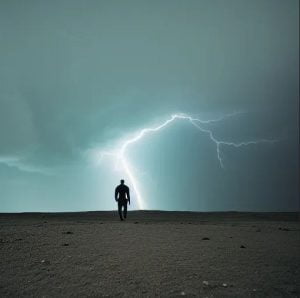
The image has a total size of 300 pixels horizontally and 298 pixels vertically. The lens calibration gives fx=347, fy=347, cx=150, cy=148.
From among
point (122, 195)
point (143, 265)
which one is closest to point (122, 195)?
point (122, 195)

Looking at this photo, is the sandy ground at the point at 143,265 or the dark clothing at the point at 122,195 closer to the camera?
the sandy ground at the point at 143,265

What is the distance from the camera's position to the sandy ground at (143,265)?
6.45m

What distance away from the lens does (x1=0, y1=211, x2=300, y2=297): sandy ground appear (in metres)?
6.45

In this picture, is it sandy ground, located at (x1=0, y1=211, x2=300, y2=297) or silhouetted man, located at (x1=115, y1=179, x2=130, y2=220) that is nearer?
sandy ground, located at (x1=0, y1=211, x2=300, y2=297)

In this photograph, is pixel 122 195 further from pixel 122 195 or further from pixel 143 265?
pixel 143 265

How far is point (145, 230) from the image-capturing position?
13.0m

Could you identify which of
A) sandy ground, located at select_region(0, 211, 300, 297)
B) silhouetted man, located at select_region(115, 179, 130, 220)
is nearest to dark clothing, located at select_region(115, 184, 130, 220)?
silhouetted man, located at select_region(115, 179, 130, 220)

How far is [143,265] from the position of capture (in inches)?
311

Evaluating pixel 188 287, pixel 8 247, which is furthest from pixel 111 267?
pixel 8 247

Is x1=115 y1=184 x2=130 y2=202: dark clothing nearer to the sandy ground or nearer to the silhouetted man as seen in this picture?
the silhouetted man

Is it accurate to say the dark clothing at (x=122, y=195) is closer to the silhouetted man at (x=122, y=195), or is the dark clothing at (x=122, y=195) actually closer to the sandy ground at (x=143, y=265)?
the silhouetted man at (x=122, y=195)

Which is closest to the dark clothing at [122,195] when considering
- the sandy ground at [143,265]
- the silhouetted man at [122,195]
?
the silhouetted man at [122,195]

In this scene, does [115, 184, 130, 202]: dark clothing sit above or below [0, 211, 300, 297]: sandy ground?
above

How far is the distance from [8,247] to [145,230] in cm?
534
